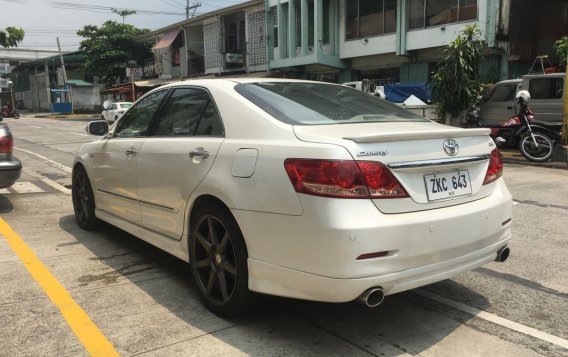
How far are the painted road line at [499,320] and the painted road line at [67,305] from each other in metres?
2.22

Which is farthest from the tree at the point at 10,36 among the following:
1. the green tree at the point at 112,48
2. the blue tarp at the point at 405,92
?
the blue tarp at the point at 405,92

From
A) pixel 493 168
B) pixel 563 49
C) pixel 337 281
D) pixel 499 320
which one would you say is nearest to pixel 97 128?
pixel 337 281

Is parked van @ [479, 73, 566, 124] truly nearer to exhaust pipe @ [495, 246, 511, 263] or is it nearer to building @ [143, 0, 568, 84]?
building @ [143, 0, 568, 84]

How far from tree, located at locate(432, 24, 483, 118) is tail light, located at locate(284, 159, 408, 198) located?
12.6 meters

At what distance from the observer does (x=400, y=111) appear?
412 centimetres

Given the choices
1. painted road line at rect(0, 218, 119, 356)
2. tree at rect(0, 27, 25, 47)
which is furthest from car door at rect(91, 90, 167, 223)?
tree at rect(0, 27, 25, 47)

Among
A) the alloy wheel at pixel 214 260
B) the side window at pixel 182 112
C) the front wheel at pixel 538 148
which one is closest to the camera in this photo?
the alloy wheel at pixel 214 260

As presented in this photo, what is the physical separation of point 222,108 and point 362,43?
21095 mm

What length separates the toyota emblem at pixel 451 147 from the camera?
10.4 feet

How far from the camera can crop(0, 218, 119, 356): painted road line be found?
10.3 ft

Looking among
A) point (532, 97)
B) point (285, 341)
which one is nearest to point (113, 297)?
point (285, 341)

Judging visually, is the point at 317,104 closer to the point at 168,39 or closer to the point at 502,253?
the point at 502,253

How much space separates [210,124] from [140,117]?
4.14 ft

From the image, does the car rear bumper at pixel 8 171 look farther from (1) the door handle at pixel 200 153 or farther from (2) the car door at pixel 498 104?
(2) the car door at pixel 498 104
